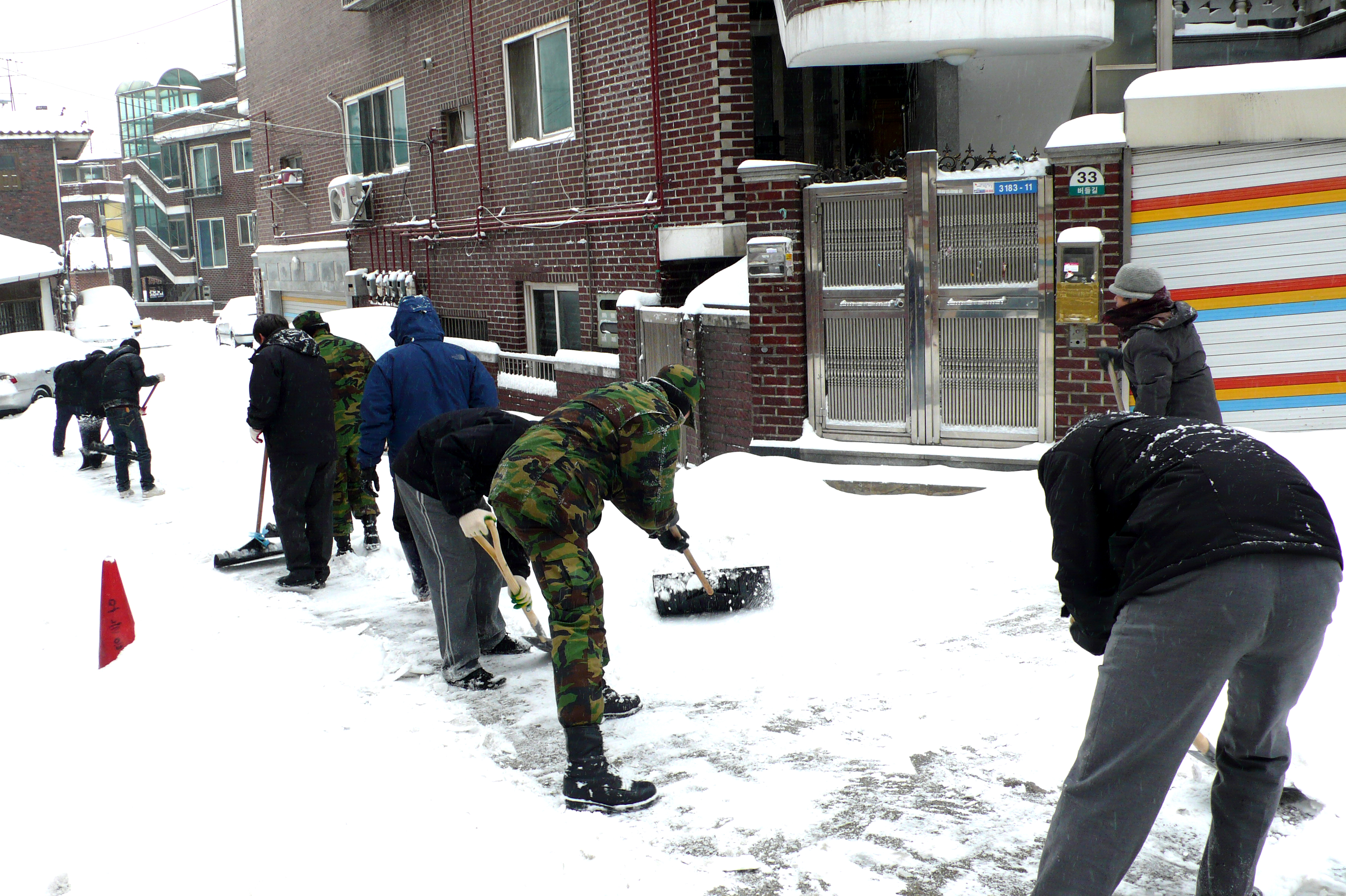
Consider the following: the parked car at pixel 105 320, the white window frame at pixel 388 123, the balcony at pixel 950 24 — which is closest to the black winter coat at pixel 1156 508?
the balcony at pixel 950 24

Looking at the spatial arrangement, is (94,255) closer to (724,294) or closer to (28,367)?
(28,367)

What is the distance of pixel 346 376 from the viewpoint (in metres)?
8.43

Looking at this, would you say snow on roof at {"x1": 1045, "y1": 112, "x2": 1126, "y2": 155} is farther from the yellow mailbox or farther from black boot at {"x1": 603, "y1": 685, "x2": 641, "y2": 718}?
black boot at {"x1": 603, "y1": 685, "x2": 641, "y2": 718}

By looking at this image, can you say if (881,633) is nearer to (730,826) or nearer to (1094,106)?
(730,826)

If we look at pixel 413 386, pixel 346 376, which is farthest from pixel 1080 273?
pixel 346 376

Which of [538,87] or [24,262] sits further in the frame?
[24,262]

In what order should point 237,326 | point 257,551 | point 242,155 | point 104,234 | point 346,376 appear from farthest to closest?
point 242,155 → point 104,234 → point 237,326 → point 257,551 → point 346,376

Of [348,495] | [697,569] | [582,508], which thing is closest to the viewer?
[582,508]

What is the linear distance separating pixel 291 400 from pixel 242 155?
4728 cm

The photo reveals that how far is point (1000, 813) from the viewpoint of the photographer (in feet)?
13.4

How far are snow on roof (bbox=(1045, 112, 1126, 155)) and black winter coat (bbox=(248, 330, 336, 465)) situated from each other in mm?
5494

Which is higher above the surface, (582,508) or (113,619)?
(582,508)

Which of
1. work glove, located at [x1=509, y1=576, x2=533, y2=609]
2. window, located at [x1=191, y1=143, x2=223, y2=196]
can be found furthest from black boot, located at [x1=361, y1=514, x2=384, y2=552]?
window, located at [x1=191, y1=143, x2=223, y2=196]

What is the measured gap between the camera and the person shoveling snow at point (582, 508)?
4.34 meters
